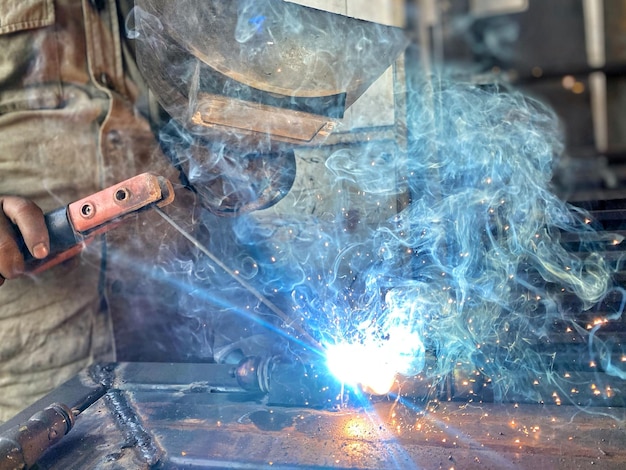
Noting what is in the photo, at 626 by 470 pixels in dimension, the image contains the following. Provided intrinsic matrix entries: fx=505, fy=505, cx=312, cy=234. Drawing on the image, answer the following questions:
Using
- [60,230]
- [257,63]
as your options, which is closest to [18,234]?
[60,230]

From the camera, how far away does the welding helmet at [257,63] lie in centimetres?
125

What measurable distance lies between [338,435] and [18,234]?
1207mm

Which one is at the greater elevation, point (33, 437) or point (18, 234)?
point (18, 234)

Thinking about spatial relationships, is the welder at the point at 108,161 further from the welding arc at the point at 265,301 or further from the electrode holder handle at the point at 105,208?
the welding arc at the point at 265,301

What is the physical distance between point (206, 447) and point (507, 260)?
3.44ft

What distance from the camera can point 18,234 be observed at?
1655mm

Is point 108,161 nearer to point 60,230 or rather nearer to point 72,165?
point 72,165

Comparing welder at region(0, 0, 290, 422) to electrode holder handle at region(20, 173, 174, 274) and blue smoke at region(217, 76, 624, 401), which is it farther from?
electrode holder handle at region(20, 173, 174, 274)

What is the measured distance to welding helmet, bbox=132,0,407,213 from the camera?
1.25 m

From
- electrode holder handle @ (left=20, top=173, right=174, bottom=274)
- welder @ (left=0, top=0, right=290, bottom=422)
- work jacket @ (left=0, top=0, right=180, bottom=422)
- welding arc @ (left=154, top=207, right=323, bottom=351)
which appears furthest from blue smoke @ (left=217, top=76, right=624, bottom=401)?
work jacket @ (left=0, top=0, right=180, bottom=422)

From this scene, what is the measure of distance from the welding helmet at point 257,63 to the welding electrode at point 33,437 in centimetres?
90

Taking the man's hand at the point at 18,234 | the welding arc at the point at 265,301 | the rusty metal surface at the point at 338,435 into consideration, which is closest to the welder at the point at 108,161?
the man's hand at the point at 18,234

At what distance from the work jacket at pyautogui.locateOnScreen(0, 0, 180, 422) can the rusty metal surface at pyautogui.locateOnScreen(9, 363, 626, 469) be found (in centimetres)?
70

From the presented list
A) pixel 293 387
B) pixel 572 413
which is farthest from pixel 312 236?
pixel 572 413
